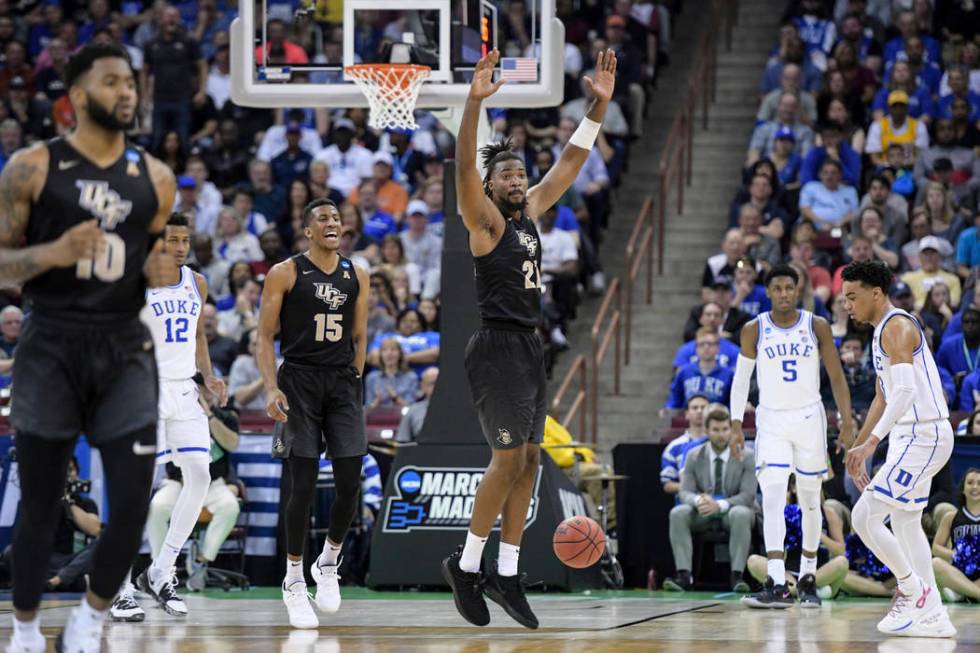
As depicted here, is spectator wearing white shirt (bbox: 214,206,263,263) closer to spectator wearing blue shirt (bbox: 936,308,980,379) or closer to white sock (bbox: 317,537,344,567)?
spectator wearing blue shirt (bbox: 936,308,980,379)

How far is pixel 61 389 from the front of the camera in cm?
612

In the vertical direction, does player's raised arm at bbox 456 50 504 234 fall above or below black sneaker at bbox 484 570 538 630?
above

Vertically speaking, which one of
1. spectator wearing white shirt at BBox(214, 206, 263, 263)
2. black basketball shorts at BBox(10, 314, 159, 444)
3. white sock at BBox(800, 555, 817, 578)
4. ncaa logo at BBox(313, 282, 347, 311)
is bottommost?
white sock at BBox(800, 555, 817, 578)

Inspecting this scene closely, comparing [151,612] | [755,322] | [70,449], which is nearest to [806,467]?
[755,322]

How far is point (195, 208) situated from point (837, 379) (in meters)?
11.2

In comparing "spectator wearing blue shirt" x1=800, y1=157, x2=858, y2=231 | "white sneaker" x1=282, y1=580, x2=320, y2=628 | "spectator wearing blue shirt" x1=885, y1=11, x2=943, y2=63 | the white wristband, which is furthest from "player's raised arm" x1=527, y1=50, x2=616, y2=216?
"spectator wearing blue shirt" x1=885, y1=11, x2=943, y2=63

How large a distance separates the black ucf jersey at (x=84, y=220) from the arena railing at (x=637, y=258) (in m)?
12.5

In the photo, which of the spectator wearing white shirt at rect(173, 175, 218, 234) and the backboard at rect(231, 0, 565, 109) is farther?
the spectator wearing white shirt at rect(173, 175, 218, 234)

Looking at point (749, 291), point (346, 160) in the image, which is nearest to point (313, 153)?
point (346, 160)

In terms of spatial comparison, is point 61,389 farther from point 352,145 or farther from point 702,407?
point 352,145

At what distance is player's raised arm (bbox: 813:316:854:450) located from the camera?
1130 centimetres

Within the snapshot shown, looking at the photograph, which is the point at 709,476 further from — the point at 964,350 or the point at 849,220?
the point at 849,220

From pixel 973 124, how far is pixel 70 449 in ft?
50.8

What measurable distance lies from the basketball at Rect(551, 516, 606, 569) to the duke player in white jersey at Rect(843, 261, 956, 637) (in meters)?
2.03
